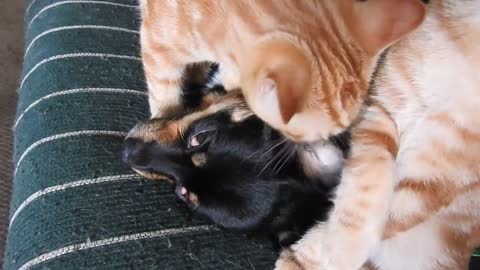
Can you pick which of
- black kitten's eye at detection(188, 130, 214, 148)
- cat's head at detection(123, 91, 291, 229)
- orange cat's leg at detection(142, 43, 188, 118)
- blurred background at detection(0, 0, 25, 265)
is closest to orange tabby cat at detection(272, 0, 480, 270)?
cat's head at detection(123, 91, 291, 229)

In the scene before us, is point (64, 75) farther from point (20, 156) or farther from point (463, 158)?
point (463, 158)

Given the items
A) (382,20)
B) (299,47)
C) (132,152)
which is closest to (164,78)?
(132,152)

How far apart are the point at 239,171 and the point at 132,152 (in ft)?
0.65

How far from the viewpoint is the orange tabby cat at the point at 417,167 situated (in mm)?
1012

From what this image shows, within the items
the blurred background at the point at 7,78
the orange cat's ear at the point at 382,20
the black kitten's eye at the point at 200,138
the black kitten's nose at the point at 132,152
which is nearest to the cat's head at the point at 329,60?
the orange cat's ear at the point at 382,20

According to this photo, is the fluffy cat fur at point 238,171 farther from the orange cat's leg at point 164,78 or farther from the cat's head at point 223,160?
the orange cat's leg at point 164,78

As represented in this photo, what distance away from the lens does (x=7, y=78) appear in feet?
6.74

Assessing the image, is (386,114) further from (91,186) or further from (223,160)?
(91,186)

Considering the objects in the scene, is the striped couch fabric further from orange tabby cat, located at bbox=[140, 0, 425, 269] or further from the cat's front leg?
orange tabby cat, located at bbox=[140, 0, 425, 269]

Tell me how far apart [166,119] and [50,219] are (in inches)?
10.7

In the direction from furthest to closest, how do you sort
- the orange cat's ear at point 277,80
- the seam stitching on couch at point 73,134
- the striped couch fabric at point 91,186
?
the seam stitching on couch at point 73,134 < the striped couch fabric at point 91,186 < the orange cat's ear at point 277,80

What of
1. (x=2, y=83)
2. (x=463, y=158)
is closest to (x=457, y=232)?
(x=463, y=158)

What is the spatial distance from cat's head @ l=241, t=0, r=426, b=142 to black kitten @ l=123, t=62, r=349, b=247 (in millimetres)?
55

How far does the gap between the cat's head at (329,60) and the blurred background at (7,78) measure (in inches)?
38.7
